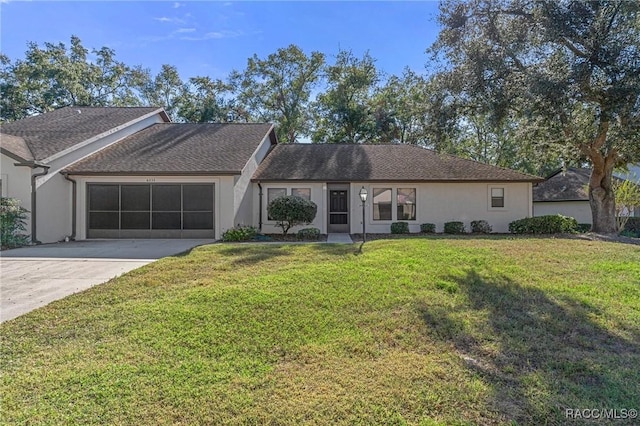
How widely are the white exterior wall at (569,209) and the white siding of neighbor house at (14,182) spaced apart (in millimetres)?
25756

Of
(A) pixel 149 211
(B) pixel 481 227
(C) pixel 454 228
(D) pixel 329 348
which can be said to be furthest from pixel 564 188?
(A) pixel 149 211

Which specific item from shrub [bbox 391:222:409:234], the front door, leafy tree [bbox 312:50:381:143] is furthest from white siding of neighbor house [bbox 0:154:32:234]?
leafy tree [bbox 312:50:381:143]

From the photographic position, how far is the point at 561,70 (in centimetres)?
1022

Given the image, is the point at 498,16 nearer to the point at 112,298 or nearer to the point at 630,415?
the point at 630,415

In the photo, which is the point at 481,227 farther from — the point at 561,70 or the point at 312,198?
the point at 312,198

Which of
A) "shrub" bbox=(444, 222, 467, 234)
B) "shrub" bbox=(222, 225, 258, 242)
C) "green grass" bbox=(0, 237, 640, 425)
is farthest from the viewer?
"shrub" bbox=(444, 222, 467, 234)

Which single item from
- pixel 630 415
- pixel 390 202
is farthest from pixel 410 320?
pixel 390 202

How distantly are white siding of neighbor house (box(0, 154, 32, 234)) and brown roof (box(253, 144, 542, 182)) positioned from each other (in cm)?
802

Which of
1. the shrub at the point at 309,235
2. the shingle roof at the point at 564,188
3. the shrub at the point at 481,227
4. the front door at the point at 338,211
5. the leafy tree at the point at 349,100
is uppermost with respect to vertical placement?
the leafy tree at the point at 349,100

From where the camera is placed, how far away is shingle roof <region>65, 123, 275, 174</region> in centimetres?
1278

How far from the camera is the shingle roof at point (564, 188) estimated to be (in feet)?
64.4

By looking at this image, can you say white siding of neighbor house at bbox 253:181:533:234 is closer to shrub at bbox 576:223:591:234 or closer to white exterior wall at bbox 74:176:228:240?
shrub at bbox 576:223:591:234

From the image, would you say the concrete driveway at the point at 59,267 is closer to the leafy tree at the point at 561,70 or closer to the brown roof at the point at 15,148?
the brown roof at the point at 15,148

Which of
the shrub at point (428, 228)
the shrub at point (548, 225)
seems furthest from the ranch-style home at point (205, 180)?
the shrub at point (548, 225)
